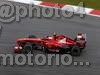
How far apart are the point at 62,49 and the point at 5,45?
1.70 meters

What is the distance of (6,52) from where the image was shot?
39.8ft

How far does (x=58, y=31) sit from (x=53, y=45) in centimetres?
201

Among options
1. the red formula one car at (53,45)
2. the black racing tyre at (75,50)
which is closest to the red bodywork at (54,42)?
the red formula one car at (53,45)

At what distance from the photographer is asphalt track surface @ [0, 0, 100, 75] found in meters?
11.0

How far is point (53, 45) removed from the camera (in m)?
12.0

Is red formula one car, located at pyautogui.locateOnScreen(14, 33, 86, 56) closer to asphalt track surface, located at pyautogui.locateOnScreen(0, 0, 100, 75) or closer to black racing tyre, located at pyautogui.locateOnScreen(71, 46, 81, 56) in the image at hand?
black racing tyre, located at pyautogui.locateOnScreen(71, 46, 81, 56)

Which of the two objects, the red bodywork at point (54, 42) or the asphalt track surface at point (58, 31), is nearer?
the asphalt track surface at point (58, 31)

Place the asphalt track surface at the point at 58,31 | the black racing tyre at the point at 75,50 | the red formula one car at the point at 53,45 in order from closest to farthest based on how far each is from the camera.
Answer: the asphalt track surface at the point at 58,31
the black racing tyre at the point at 75,50
the red formula one car at the point at 53,45

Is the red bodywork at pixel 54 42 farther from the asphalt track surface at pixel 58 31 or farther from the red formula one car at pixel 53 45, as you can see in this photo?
the asphalt track surface at pixel 58 31

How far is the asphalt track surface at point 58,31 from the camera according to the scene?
11008mm

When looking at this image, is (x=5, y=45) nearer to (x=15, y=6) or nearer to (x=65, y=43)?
(x=65, y=43)

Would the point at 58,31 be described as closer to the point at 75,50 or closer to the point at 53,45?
the point at 53,45

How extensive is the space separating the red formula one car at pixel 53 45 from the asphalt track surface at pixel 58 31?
247mm

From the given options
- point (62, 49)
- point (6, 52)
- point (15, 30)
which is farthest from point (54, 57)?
point (15, 30)
